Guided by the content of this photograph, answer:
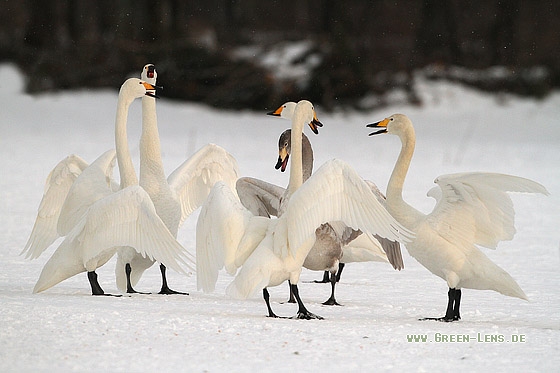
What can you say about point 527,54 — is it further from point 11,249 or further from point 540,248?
point 11,249

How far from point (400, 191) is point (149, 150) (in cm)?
202

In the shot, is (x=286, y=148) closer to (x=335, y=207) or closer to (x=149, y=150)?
(x=149, y=150)

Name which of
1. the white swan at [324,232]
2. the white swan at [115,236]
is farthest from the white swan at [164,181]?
the white swan at [324,232]

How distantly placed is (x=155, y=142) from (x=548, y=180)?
714cm

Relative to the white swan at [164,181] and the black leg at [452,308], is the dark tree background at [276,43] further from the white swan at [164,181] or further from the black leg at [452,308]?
the black leg at [452,308]

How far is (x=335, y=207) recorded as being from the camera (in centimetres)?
545

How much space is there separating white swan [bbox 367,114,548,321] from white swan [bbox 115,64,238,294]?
1.72 m

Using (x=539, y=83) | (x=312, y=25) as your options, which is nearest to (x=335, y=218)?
(x=539, y=83)

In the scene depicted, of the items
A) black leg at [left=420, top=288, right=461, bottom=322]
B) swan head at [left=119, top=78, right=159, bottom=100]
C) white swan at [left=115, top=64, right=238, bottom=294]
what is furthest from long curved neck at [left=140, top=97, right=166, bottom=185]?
black leg at [left=420, top=288, right=461, bottom=322]

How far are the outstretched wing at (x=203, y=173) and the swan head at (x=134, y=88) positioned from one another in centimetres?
92

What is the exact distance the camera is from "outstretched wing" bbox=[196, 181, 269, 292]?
225 inches

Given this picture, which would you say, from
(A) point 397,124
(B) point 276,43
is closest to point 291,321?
(A) point 397,124

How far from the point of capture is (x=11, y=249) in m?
7.89

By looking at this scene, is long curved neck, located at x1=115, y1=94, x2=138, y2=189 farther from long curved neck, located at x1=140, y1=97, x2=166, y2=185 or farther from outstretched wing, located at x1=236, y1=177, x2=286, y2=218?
outstretched wing, located at x1=236, y1=177, x2=286, y2=218
